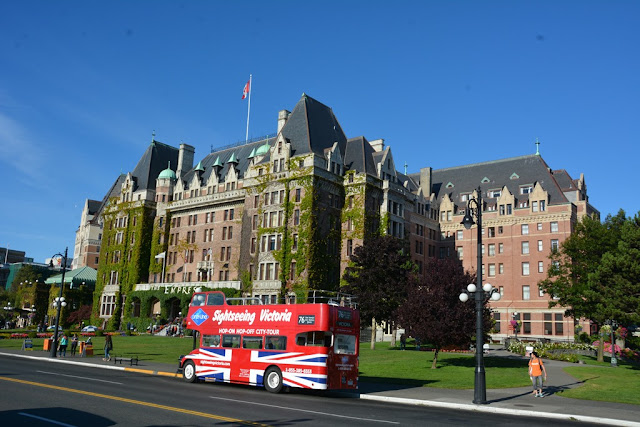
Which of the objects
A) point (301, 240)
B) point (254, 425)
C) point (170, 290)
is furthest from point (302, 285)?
point (254, 425)

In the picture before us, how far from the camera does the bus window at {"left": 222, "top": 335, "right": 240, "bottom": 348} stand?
25303 mm

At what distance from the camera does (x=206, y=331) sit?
2678 cm

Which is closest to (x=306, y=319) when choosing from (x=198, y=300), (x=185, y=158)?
(x=198, y=300)

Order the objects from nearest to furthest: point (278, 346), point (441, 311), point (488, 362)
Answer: point (278, 346), point (441, 311), point (488, 362)

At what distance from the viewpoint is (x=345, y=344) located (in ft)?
76.9

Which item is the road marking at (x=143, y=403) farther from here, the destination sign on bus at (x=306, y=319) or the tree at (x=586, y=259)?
the tree at (x=586, y=259)

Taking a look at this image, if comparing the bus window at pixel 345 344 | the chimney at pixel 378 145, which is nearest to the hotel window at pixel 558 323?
the chimney at pixel 378 145

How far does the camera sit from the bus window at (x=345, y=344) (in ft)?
75.4

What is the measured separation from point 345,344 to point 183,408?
29.0ft

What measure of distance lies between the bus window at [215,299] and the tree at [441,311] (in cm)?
1362

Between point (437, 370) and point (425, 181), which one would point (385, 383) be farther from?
point (425, 181)

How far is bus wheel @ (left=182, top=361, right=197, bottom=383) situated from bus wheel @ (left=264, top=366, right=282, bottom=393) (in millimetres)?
4574

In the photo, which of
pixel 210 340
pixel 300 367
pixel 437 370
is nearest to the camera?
pixel 300 367

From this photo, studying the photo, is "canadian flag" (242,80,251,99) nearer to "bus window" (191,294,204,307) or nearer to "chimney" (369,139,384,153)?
"chimney" (369,139,384,153)
